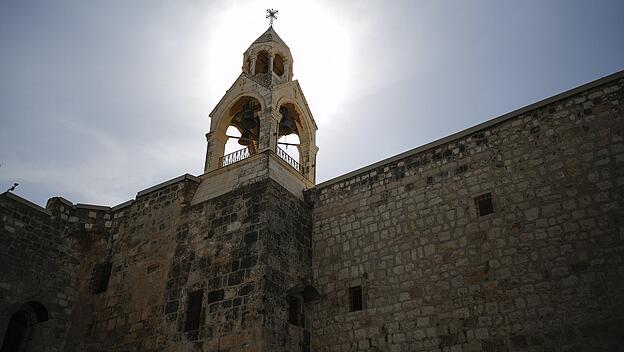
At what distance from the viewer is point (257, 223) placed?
33.0ft

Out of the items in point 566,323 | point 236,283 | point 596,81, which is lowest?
point 566,323

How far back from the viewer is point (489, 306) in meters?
8.15

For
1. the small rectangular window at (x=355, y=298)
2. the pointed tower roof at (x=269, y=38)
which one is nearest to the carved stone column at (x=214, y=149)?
the pointed tower roof at (x=269, y=38)

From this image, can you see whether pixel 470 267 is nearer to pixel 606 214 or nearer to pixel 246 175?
pixel 606 214

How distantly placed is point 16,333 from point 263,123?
7.20 metres

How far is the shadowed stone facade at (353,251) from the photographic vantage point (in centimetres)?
789

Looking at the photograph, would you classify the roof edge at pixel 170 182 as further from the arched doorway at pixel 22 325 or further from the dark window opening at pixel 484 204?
the dark window opening at pixel 484 204

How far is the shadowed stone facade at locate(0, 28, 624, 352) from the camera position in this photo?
789 cm

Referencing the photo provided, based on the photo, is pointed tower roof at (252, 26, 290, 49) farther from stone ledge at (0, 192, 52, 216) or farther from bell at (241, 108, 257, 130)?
stone ledge at (0, 192, 52, 216)

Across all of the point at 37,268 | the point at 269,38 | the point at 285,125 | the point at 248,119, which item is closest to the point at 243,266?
the point at 285,125

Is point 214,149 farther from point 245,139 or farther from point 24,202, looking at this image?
point 24,202

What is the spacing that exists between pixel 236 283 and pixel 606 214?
6.48 m

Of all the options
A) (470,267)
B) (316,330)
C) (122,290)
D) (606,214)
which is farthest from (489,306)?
(122,290)

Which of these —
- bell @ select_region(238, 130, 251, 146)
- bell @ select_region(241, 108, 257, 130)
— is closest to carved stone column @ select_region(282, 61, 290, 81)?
bell @ select_region(241, 108, 257, 130)
